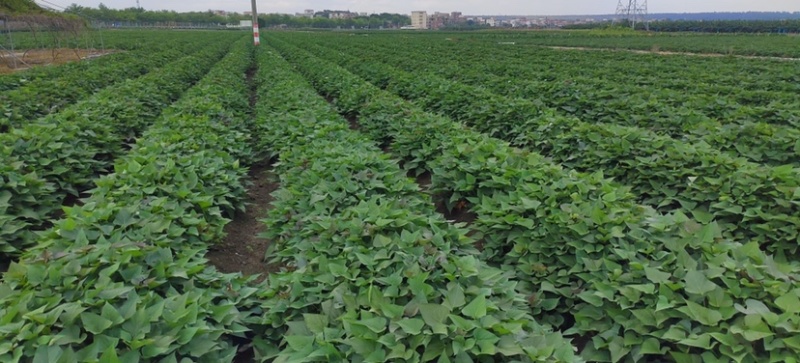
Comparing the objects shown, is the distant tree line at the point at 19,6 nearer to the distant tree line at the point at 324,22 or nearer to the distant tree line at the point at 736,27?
the distant tree line at the point at 736,27

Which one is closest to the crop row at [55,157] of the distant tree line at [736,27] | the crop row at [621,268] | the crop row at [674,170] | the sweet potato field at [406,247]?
the sweet potato field at [406,247]

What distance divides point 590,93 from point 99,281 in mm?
9186

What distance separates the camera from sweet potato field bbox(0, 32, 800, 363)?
220 centimetres

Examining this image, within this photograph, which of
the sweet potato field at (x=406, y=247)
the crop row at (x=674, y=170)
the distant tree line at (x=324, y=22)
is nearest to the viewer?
the sweet potato field at (x=406, y=247)

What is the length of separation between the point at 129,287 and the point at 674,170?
4719 mm

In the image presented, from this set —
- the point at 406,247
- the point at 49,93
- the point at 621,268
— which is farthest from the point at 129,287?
the point at 49,93

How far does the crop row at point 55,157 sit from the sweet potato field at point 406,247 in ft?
0.10

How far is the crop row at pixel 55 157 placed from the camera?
4195 mm

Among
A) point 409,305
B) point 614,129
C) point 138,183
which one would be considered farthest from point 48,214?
point 614,129

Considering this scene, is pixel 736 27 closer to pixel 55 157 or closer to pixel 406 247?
pixel 406 247

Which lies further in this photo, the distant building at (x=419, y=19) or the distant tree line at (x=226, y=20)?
Result: the distant building at (x=419, y=19)

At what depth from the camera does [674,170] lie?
4754mm

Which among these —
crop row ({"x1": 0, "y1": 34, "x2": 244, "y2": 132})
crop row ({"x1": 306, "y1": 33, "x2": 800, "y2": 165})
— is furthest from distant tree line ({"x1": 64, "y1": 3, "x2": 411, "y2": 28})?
crop row ({"x1": 306, "y1": 33, "x2": 800, "y2": 165})

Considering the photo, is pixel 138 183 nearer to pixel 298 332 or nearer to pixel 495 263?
pixel 298 332
